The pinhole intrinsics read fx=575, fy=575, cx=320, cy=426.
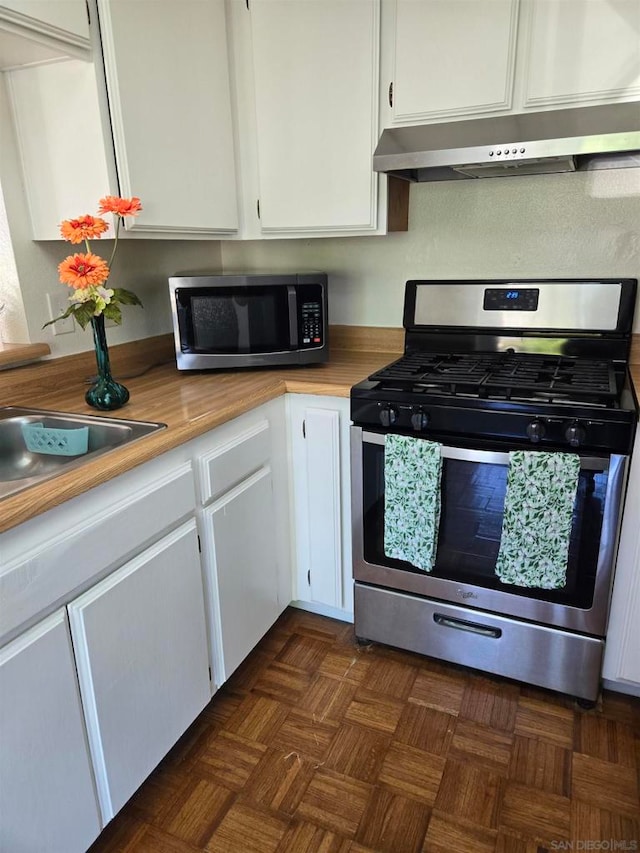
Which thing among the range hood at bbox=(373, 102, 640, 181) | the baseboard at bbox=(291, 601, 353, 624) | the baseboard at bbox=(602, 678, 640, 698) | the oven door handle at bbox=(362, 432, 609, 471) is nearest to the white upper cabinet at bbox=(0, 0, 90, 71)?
the range hood at bbox=(373, 102, 640, 181)

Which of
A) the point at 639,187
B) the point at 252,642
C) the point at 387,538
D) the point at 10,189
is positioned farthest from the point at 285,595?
the point at 639,187

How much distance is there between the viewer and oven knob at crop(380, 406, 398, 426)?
159 cm

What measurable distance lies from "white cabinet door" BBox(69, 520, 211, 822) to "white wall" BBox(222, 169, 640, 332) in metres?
1.22

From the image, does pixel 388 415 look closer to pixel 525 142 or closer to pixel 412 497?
pixel 412 497

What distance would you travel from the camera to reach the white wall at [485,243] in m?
1.83

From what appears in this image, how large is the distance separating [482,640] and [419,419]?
2.32 feet

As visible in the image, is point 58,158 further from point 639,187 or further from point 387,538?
point 639,187

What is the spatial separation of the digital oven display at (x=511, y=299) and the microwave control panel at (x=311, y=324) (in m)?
0.57

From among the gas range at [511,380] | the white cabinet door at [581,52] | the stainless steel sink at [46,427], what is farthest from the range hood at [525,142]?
the stainless steel sink at [46,427]

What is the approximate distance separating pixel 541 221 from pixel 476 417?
0.84 metres

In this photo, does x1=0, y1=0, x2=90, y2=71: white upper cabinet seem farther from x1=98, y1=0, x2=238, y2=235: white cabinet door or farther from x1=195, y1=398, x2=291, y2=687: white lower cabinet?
x1=195, y1=398, x2=291, y2=687: white lower cabinet

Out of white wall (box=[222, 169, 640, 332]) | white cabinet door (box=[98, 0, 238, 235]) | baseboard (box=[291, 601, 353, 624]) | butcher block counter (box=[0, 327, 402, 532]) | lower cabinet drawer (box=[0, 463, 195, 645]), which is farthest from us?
baseboard (box=[291, 601, 353, 624])

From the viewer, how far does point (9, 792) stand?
100 centimetres

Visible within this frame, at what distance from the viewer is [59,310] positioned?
1789 millimetres
